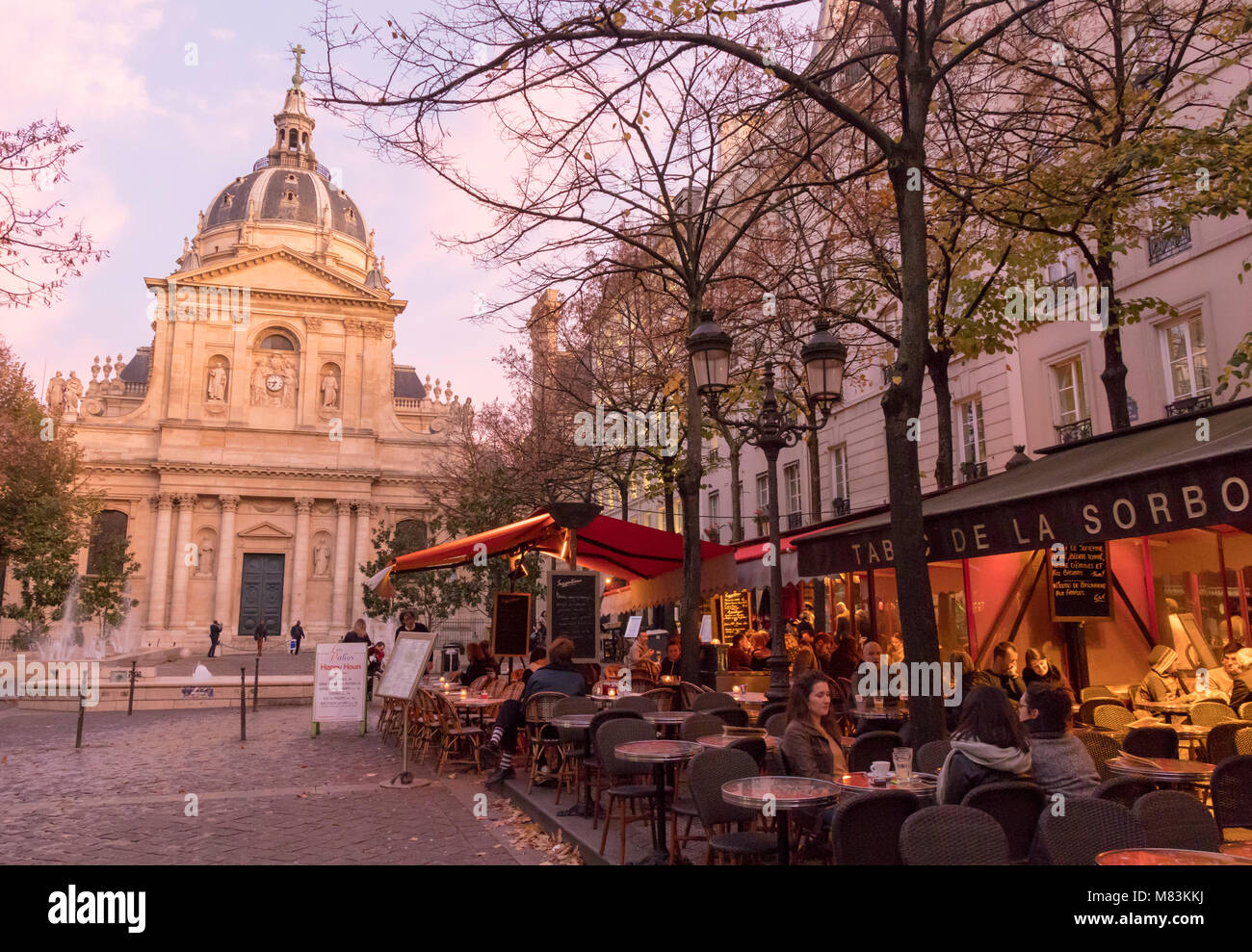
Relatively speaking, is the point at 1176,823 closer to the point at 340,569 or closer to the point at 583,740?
the point at 583,740

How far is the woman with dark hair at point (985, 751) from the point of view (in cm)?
414

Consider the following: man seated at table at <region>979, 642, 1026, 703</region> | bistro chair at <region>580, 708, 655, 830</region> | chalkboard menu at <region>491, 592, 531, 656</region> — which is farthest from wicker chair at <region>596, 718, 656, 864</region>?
Answer: chalkboard menu at <region>491, 592, 531, 656</region>

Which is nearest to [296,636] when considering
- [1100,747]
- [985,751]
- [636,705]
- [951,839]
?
[636,705]

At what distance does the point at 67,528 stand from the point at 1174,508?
33089 millimetres

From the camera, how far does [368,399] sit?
5056 cm

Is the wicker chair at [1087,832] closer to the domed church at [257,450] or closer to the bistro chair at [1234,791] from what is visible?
the bistro chair at [1234,791]

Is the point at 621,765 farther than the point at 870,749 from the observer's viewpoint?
Yes

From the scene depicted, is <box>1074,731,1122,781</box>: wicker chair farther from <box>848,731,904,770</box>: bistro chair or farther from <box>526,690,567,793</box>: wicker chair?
<box>526,690,567,793</box>: wicker chair

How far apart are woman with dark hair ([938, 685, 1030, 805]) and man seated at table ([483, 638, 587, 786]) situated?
5.38 meters

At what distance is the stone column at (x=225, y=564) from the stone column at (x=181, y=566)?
140 centimetres

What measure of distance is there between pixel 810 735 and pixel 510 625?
9.36 metres

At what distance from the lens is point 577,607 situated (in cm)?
1216

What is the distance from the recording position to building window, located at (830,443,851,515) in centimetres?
2274
